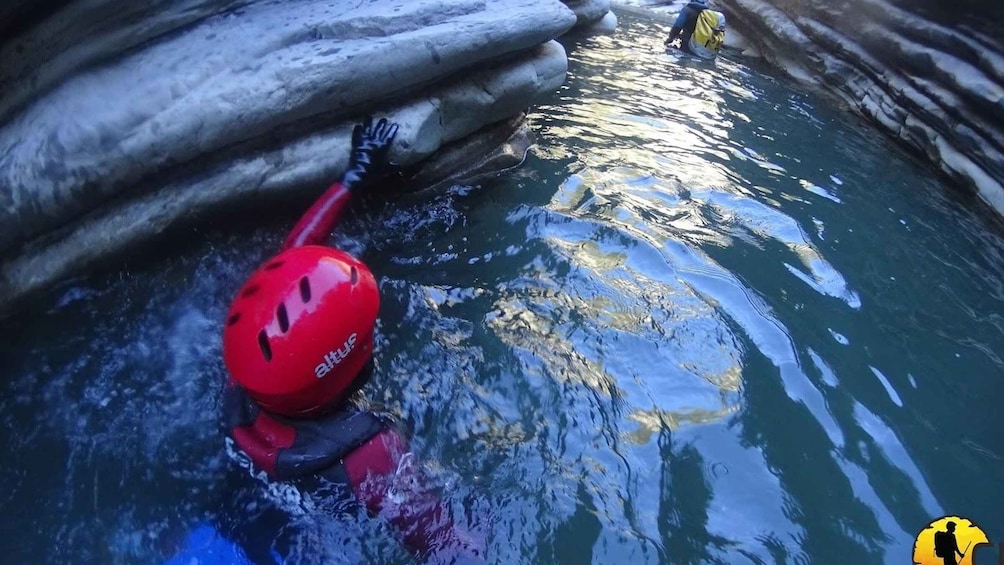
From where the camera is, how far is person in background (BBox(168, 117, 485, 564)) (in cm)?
193

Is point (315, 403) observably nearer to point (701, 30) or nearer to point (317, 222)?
Result: point (317, 222)

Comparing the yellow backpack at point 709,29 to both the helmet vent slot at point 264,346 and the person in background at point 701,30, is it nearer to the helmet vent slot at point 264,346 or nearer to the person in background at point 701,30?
the person in background at point 701,30

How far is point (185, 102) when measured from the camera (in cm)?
271

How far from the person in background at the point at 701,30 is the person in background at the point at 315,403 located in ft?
26.4

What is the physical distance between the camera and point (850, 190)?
510 cm

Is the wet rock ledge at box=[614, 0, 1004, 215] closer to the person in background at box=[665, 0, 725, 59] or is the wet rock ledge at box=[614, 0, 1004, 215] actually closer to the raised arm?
the person in background at box=[665, 0, 725, 59]

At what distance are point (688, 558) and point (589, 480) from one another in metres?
0.44

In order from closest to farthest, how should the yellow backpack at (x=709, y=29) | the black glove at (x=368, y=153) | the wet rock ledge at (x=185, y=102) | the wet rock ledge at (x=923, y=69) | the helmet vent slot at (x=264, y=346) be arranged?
the helmet vent slot at (x=264, y=346) < the wet rock ledge at (x=185, y=102) < the black glove at (x=368, y=153) < the wet rock ledge at (x=923, y=69) < the yellow backpack at (x=709, y=29)

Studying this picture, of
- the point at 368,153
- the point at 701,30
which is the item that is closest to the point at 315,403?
the point at 368,153

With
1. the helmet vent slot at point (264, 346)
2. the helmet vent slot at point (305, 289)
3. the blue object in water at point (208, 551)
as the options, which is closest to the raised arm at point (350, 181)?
the helmet vent slot at point (305, 289)

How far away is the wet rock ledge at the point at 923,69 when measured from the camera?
5402 millimetres

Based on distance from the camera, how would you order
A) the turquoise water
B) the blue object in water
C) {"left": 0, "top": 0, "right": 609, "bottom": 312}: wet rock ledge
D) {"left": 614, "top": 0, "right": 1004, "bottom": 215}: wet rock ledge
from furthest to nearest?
1. {"left": 614, "top": 0, "right": 1004, "bottom": 215}: wet rock ledge
2. {"left": 0, "top": 0, "right": 609, "bottom": 312}: wet rock ledge
3. the turquoise water
4. the blue object in water

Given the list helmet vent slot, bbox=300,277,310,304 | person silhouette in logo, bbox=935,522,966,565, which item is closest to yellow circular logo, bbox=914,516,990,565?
person silhouette in logo, bbox=935,522,966,565

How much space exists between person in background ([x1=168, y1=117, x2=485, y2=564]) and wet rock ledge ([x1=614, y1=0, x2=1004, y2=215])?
517cm
